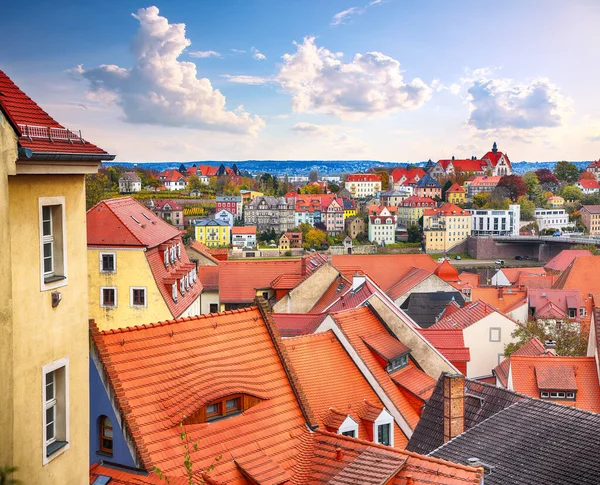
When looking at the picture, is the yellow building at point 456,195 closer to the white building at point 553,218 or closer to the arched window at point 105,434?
the white building at point 553,218

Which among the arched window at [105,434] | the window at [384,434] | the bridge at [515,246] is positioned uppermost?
the arched window at [105,434]

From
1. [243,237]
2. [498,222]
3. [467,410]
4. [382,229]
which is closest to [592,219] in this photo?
[498,222]

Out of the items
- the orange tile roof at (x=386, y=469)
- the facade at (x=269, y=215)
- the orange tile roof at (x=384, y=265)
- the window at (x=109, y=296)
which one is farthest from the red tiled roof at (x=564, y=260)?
the facade at (x=269, y=215)

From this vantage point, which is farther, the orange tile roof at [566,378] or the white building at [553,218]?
the white building at [553,218]

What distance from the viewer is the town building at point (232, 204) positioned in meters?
173

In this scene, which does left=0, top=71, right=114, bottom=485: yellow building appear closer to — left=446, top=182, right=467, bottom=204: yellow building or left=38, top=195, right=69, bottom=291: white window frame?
left=38, top=195, right=69, bottom=291: white window frame

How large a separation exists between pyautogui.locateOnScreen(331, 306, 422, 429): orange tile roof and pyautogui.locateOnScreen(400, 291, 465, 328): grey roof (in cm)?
3001

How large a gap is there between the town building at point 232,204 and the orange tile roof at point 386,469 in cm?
15916

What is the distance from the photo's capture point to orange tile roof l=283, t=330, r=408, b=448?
1752 cm

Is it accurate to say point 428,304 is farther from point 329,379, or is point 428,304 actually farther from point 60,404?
point 60,404

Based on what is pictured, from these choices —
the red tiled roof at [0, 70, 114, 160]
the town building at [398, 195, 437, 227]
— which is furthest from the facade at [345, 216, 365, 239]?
the red tiled roof at [0, 70, 114, 160]

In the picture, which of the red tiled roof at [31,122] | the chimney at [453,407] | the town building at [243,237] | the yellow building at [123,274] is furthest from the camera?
the town building at [243,237]

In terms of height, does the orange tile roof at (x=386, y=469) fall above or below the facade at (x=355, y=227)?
above

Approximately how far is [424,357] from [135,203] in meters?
17.3
